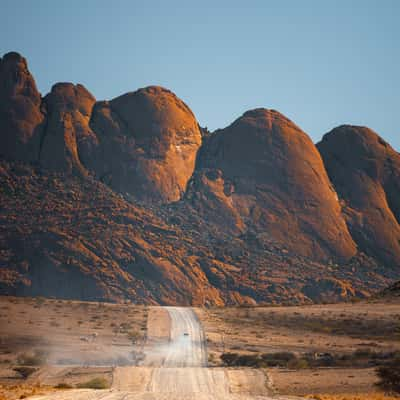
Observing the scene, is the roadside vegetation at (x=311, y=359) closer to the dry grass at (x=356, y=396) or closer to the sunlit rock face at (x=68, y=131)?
the dry grass at (x=356, y=396)

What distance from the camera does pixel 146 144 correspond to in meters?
128

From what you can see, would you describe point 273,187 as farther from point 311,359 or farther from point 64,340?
point 311,359

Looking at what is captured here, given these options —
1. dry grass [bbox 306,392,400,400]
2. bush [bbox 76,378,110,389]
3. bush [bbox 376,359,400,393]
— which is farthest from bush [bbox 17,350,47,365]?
bush [bbox 376,359,400,393]

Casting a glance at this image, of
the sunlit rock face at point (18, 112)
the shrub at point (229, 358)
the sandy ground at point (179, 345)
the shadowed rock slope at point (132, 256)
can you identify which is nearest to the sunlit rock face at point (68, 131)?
the sunlit rock face at point (18, 112)

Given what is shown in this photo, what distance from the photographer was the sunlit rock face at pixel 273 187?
125m

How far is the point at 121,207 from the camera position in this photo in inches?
4449

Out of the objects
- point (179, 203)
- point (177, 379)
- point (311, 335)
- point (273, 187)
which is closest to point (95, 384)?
point (177, 379)

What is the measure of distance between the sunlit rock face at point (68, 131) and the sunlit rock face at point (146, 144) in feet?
6.75

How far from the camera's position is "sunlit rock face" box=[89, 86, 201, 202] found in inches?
4862

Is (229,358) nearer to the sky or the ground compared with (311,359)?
nearer to the sky

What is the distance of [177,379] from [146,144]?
3660 inches

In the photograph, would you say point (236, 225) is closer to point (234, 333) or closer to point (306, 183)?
point (306, 183)

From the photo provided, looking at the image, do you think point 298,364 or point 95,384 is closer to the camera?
point 95,384

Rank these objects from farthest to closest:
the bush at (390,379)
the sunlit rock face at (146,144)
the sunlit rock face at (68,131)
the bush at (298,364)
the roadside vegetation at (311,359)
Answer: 1. the sunlit rock face at (146,144)
2. the sunlit rock face at (68,131)
3. the roadside vegetation at (311,359)
4. the bush at (298,364)
5. the bush at (390,379)
